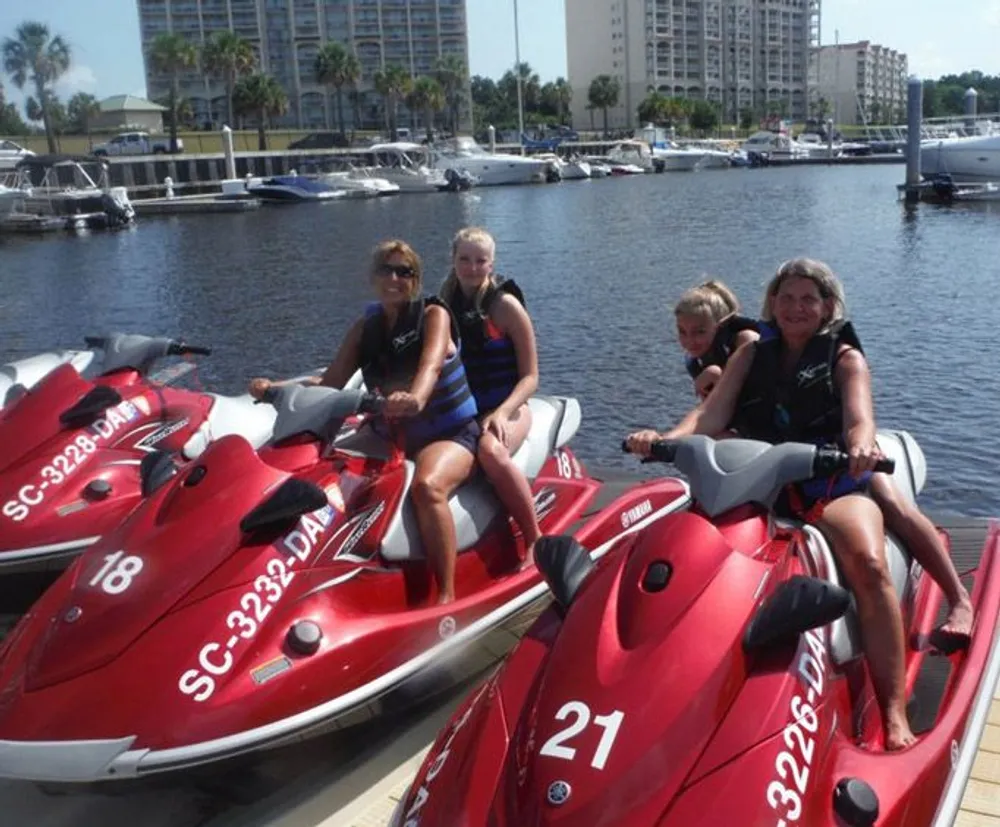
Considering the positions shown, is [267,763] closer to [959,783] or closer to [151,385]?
[959,783]

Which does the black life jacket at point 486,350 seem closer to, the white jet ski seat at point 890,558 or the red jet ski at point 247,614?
the red jet ski at point 247,614

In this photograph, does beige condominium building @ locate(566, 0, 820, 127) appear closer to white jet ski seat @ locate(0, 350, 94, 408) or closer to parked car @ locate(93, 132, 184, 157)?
parked car @ locate(93, 132, 184, 157)

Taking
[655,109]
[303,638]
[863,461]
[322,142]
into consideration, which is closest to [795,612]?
[863,461]

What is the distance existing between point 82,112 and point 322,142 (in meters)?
29.6

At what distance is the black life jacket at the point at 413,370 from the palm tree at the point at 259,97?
70.5 meters

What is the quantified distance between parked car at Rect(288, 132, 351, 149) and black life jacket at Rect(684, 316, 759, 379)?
232 ft

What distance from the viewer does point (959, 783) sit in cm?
294

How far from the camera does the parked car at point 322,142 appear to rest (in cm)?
7412

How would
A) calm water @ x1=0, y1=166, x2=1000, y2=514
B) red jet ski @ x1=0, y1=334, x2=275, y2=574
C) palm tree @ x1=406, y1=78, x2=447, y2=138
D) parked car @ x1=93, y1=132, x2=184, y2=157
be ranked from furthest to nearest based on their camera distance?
palm tree @ x1=406, y1=78, x2=447, y2=138, parked car @ x1=93, y1=132, x2=184, y2=157, calm water @ x1=0, y1=166, x2=1000, y2=514, red jet ski @ x1=0, y1=334, x2=275, y2=574

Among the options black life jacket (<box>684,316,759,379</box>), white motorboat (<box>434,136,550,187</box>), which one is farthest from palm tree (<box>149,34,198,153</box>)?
black life jacket (<box>684,316,759,379</box>)

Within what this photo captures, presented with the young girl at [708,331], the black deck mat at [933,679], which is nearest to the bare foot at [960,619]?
the black deck mat at [933,679]

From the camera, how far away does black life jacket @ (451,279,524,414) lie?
16.4ft

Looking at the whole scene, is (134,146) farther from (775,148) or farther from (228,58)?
(775,148)

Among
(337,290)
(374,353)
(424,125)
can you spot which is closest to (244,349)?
(337,290)
